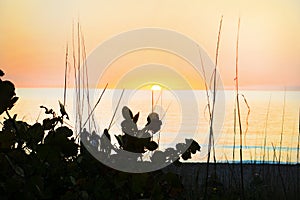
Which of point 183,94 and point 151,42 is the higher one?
point 151,42

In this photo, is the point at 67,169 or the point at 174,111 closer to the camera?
the point at 67,169

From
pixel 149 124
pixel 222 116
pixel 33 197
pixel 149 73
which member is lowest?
pixel 33 197

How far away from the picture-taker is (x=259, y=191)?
2.11m

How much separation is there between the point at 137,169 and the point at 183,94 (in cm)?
52

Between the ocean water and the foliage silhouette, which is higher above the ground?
the ocean water

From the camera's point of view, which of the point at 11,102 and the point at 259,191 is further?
the point at 259,191

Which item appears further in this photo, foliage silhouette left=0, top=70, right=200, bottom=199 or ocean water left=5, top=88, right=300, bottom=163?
ocean water left=5, top=88, right=300, bottom=163

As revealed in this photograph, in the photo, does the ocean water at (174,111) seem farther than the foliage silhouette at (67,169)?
Yes

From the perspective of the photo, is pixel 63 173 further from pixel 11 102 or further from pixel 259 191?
pixel 259 191

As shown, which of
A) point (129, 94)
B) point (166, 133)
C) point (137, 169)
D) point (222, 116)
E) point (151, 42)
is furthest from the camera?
point (166, 133)

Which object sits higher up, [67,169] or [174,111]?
[174,111]

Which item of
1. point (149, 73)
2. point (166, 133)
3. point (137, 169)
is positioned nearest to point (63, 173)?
point (137, 169)

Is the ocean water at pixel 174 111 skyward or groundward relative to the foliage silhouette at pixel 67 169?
skyward

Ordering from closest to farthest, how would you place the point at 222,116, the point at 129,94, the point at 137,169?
the point at 137,169 → the point at 222,116 → the point at 129,94
